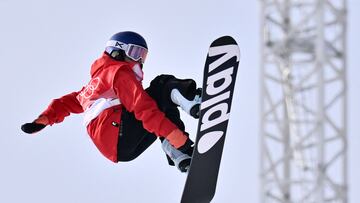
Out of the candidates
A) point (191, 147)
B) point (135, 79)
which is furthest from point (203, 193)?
point (135, 79)

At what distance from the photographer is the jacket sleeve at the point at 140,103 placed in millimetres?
12430

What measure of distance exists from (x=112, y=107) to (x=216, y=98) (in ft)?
3.47

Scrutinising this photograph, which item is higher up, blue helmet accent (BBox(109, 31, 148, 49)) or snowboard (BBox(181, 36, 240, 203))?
blue helmet accent (BBox(109, 31, 148, 49))

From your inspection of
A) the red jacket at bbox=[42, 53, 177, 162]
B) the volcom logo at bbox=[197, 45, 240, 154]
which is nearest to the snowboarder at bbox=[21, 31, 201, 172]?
the red jacket at bbox=[42, 53, 177, 162]

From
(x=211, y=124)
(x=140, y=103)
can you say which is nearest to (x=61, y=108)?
(x=140, y=103)

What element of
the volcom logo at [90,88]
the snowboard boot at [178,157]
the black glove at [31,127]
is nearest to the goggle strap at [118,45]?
the volcom logo at [90,88]

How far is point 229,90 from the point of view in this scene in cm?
1284

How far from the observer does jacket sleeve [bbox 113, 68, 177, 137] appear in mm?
12430

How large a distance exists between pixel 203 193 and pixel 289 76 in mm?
1410

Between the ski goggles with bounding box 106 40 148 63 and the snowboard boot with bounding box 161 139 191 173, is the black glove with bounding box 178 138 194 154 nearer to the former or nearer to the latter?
the snowboard boot with bounding box 161 139 191 173

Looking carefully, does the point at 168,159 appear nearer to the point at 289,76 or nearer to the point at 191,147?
the point at 191,147

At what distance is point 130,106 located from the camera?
12.8m

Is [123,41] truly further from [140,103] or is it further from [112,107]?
[140,103]

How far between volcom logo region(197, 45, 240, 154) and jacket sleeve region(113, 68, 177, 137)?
0.34m
